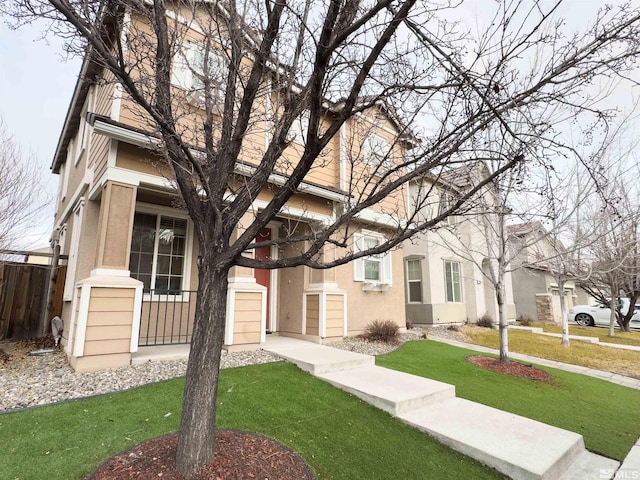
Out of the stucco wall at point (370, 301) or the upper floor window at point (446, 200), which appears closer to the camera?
the upper floor window at point (446, 200)

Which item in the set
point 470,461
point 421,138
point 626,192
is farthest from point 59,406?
point 626,192

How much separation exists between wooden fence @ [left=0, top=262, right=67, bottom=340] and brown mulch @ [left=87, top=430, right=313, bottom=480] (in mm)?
7144

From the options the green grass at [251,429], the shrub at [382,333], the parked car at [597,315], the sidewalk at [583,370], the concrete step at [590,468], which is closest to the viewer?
the green grass at [251,429]

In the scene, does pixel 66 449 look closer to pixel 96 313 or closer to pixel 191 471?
pixel 191 471

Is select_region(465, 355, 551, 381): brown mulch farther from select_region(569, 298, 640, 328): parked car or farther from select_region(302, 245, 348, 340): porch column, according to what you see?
select_region(569, 298, 640, 328): parked car

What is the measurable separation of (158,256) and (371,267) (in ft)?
19.3

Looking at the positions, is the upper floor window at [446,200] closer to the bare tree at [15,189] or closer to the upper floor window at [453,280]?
the bare tree at [15,189]

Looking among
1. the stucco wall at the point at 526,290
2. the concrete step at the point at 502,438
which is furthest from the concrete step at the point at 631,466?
the stucco wall at the point at 526,290

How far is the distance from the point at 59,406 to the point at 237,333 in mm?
3004

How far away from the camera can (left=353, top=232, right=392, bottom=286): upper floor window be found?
32.0 feet

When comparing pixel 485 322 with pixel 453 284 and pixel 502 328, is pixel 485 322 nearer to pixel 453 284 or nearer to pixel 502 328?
pixel 453 284

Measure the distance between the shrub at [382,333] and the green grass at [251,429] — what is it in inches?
173

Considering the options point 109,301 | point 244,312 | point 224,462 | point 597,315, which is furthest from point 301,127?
point 597,315

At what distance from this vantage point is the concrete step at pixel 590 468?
332 cm
